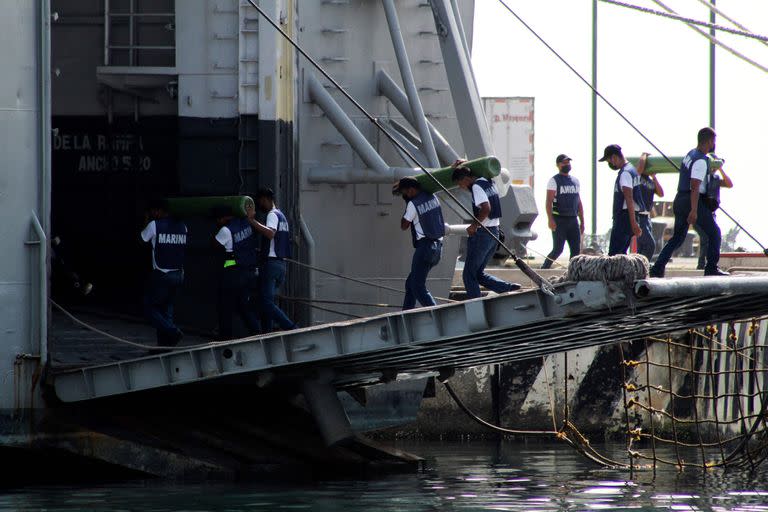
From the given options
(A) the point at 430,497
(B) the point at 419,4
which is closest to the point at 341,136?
(B) the point at 419,4

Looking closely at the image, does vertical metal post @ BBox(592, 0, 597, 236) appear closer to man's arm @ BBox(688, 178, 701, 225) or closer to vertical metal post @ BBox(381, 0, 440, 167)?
vertical metal post @ BBox(381, 0, 440, 167)

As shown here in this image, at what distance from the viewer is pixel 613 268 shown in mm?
11391

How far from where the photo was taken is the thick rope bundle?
1133cm

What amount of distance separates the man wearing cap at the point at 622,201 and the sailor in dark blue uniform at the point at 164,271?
501 cm

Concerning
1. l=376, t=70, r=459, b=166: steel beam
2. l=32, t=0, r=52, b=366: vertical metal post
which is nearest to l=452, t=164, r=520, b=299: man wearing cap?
l=376, t=70, r=459, b=166: steel beam

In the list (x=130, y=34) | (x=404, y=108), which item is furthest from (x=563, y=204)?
(x=130, y=34)

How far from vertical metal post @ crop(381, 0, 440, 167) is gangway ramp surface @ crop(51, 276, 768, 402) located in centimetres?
341

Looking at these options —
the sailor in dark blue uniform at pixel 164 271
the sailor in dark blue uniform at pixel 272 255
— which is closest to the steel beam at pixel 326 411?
the sailor in dark blue uniform at pixel 272 255

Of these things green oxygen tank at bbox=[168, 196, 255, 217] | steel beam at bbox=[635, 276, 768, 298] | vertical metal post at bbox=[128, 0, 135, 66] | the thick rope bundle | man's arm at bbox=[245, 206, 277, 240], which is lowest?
steel beam at bbox=[635, 276, 768, 298]

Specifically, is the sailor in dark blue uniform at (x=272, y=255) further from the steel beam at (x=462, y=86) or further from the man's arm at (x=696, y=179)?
the man's arm at (x=696, y=179)

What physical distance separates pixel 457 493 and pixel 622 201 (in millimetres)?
4836

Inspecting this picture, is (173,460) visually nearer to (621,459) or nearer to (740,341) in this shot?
(621,459)

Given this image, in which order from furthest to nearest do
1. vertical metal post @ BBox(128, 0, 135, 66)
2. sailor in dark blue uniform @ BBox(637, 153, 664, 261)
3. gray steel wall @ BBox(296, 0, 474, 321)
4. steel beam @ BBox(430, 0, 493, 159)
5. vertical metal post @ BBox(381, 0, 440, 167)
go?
gray steel wall @ BBox(296, 0, 474, 321)
steel beam @ BBox(430, 0, 493, 159)
vertical metal post @ BBox(128, 0, 135, 66)
vertical metal post @ BBox(381, 0, 440, 167)
sailor in dark blue uniform @ BBox(637, 153, 664, 261)

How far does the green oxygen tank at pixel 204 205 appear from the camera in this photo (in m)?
15.3
